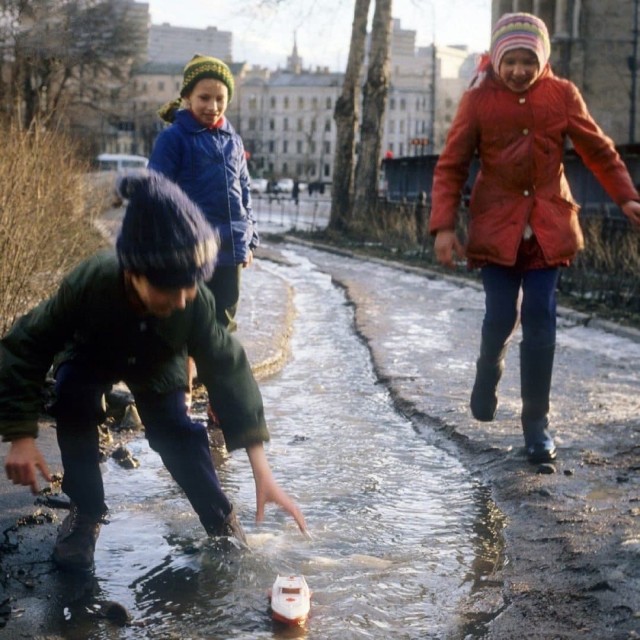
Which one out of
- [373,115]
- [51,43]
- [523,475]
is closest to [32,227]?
[523,475]

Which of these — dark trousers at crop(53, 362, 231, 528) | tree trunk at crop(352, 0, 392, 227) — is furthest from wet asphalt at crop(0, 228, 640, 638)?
tree trunk at crop(352, 0, 392, 227)

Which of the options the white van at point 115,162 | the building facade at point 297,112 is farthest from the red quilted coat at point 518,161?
the building facade at point 297,112

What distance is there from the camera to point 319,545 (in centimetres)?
413

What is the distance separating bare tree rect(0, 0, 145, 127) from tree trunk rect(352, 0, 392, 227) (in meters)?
5.18

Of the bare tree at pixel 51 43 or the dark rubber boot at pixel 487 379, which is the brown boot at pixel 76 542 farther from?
the bare tree at pixel 51 43

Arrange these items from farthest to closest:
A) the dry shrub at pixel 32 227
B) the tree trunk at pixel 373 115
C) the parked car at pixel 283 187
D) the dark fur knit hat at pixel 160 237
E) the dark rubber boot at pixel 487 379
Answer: the parked car at pixel 283 187, the tree trunk at pixel 373 115, the dry shrub at pixel 32 227, the dark rubber boot at pixel 487 379, the dark fur knit hat at pixel 160 237

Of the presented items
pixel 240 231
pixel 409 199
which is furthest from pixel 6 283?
pixel 409 199

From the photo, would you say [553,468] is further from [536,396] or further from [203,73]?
[203,73]

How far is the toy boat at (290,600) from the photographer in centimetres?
334

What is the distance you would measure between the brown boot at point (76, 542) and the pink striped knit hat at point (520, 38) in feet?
8.43

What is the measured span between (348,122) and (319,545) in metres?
22.5

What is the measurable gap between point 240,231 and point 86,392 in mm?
2269

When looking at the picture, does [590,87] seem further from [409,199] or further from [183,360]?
[183,360]

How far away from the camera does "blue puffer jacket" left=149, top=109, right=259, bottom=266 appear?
566 cm
